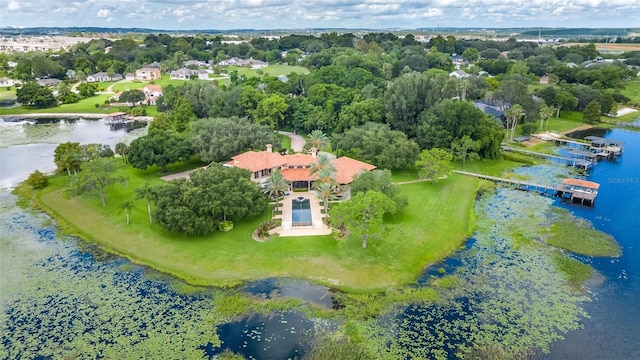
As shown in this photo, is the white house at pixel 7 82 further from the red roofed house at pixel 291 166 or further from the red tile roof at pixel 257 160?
the red roofed house at pixel 291 166

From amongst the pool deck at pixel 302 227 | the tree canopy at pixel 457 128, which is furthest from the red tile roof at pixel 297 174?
the tree canopy at pixel 457 128

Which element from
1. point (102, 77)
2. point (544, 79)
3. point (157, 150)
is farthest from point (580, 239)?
point (102, 77)

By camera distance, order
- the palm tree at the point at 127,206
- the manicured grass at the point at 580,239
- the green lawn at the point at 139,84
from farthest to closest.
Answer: the green lawn at the point at 139,84, the palm tree at the point at 127,206, the manicured grass at the point at 580,239

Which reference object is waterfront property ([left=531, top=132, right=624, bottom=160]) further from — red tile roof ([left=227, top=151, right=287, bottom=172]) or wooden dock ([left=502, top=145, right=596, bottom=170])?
red tile roof ([left=227, top=151, right=287, bottom=172])

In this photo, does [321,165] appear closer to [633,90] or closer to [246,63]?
[633,90]

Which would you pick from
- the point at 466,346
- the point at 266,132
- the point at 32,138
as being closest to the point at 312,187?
the point at 266,132

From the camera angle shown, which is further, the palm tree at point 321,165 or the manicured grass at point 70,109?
the manicured grass at point 70,109

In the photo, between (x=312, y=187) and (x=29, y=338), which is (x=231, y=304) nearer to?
(x=29, y=338)

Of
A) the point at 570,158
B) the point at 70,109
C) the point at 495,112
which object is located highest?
the point at 495,112
